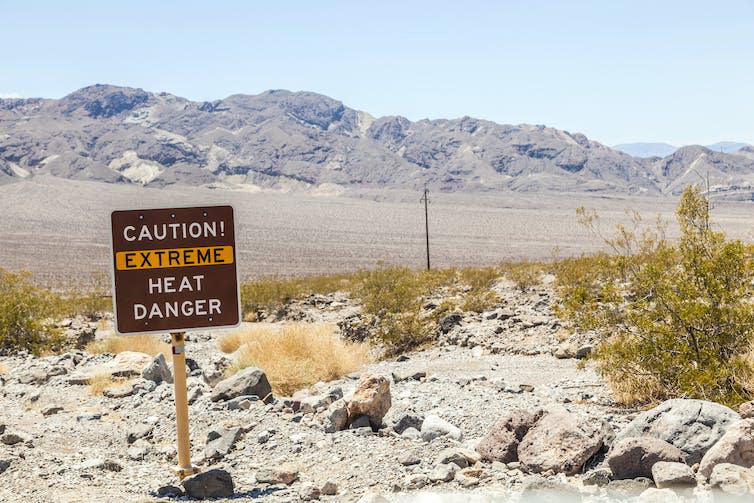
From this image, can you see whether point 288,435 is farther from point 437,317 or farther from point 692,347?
point 437,317

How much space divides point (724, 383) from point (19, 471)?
6335mm

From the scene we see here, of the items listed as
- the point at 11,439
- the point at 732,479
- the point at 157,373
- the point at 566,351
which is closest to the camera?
the point at 732,479

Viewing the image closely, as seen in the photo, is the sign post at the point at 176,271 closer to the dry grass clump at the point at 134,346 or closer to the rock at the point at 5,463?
the rock at the point at 5,463

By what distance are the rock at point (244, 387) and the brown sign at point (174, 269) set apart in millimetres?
2813

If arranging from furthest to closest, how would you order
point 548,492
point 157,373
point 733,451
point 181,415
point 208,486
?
point 157,373 → point 181,415 → point 208,486 → point 733,451 → point 548,492

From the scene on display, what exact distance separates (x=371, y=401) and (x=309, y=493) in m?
1.72

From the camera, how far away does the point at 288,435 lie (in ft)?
23.8

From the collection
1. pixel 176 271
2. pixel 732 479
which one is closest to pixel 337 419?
pixel 176 271

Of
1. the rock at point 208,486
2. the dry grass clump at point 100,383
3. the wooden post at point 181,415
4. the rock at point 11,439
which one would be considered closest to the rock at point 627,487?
the rock at point 208,486

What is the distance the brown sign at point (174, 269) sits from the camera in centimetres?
612

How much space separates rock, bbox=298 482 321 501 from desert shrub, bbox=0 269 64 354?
1135 cm

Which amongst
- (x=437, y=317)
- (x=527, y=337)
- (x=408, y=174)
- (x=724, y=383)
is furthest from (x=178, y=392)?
(x=408, y=174)

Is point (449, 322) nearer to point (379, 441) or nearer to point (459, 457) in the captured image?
point (379, 441)

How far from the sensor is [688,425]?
538 centimetres
